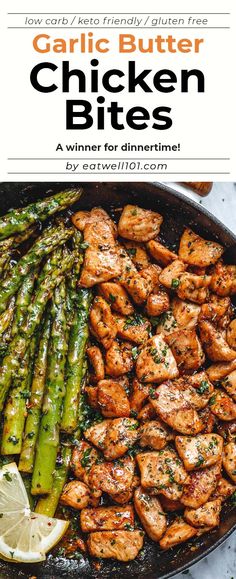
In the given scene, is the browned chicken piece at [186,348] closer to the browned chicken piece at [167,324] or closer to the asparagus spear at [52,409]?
the browned chicken piece at [167,324]

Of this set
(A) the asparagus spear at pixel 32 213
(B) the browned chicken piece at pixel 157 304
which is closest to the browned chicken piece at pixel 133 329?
(B) the browned chicken piece at pixel 157 304

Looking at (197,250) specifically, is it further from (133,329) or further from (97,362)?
(97,362)

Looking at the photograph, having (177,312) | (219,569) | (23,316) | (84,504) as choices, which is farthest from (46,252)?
(219,569)

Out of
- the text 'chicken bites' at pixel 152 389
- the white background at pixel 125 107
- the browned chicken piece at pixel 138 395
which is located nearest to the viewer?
the text 'chicken bites' at pixel 152 389

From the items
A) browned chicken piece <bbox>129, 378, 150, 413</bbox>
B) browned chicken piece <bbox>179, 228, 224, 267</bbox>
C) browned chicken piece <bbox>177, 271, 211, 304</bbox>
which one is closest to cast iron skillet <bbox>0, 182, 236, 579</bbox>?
browned chicken piece <bbox>179, 228, 224, 267</bbox>

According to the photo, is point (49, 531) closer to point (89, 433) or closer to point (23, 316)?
point (89, 433)

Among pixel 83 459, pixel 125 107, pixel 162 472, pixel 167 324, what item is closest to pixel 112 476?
pixel 83 459
